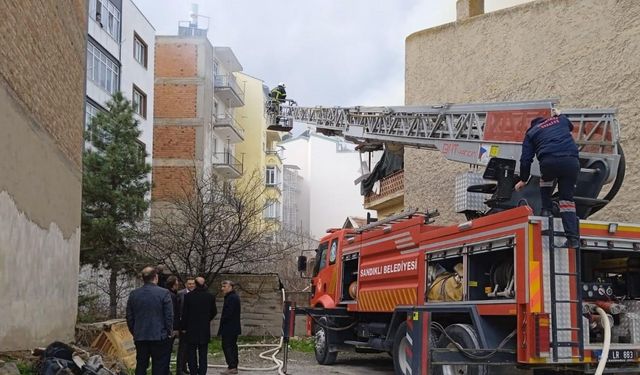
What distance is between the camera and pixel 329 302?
14.0 metres

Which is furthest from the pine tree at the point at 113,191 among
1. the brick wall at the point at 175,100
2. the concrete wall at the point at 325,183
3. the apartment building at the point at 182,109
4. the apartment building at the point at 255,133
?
the concrete wall at the point at 325,183

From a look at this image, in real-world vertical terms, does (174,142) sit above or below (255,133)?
below

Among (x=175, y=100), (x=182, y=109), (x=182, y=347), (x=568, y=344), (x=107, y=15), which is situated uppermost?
(x=107, y=15)

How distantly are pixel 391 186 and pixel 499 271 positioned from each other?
13908mm

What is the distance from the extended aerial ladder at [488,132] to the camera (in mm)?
9305

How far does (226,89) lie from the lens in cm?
4319

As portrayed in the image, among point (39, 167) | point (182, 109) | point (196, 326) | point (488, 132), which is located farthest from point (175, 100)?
point (488, 132)

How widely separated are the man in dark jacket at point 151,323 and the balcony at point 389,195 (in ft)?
44.2

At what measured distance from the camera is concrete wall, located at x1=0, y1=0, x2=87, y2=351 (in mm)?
9156

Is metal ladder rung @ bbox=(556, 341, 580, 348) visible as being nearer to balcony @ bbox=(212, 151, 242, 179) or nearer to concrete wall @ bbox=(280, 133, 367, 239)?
balcony @ bbox=(212, 151, 242, 179)

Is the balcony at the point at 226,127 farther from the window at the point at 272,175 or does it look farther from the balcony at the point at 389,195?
the balcony at the point at 389,195

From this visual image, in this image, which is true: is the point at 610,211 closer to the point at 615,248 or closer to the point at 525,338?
the point at 615,248

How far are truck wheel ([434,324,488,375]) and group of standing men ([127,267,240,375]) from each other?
3.47 m

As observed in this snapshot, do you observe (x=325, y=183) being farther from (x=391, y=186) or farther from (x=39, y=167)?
(x=39, y=167)
